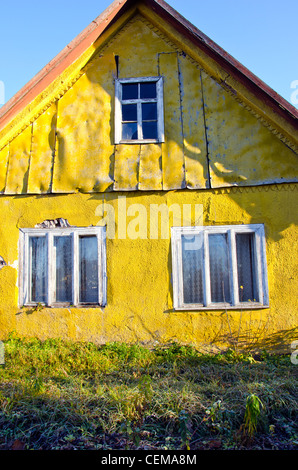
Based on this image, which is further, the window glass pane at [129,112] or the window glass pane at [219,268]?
the window glass pane at [129,112]

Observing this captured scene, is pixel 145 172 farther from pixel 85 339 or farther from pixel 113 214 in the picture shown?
pixel 85 339

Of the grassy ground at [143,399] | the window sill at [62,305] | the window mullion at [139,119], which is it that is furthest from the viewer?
the window mullion at [139,119]

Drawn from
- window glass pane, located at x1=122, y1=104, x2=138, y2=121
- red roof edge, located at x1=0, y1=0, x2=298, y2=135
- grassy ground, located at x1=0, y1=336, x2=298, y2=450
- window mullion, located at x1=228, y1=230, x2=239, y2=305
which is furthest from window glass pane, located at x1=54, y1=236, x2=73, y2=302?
window mullion, located at x1=228, y1=230, x2=239, y2=305

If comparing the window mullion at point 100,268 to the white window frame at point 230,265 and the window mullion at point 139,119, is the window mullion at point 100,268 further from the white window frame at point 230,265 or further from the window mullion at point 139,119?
the window mullion at point 139,119

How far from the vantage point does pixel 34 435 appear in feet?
11.6

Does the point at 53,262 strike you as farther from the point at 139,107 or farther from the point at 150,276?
the point at 139,107

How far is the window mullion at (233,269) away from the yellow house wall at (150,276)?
0.23 metres

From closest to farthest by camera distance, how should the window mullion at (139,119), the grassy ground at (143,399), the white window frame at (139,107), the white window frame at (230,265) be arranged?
1. the grassy ground at (143,399)
2. the white window frame at (230,265)
3. the white window frame at (139,107)
4. the window mullion at (139,119)

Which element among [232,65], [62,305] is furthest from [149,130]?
[62,305]

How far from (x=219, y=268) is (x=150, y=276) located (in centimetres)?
124

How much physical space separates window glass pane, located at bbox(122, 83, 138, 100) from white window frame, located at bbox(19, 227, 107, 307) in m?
2.64

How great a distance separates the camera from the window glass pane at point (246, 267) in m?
5.99

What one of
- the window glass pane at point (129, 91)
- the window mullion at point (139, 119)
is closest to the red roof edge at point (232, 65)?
the window glass pane at point (129, 91)

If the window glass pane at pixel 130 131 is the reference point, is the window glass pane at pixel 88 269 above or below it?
below
